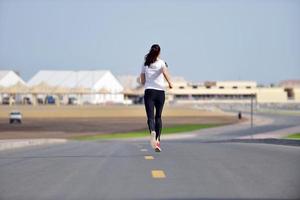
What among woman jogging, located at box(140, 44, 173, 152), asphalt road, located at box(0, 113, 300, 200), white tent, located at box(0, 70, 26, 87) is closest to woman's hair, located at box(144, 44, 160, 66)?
woman jogging, located at box(140, 44, 173, 152)

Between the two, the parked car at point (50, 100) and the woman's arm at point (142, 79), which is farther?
the parked car at point (50, 100)

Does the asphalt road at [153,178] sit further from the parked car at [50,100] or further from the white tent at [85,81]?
the white tent at [85,81]

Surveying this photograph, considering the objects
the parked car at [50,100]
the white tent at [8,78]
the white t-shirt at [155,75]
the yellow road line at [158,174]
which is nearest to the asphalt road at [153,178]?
the yellow road line at [158,174]

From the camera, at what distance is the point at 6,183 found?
9.23 meters

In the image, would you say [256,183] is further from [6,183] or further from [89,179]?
[6,183]

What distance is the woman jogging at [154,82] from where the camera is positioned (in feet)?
44.2


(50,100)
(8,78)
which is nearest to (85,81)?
(50,100)

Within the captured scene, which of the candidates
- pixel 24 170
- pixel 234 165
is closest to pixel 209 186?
pixel 234 165

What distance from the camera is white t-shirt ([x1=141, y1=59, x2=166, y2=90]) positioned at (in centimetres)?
1348

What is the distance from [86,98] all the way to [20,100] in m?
20.2

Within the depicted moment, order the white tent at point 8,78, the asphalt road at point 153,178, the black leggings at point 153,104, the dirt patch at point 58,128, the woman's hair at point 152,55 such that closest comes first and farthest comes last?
the asphalt road at point 153,178
the woman's hair at point 152,55
the black leggings at point 153,104
the dirt patch at point 58,128
the white tent at point 8,78

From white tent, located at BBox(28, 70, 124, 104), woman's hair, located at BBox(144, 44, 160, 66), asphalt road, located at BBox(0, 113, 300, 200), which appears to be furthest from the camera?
white tent, located at BBox(28, 70, 124, 104)

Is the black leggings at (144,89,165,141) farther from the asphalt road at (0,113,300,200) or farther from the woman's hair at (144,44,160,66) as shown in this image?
the asphalt road at (0,113,300,200)

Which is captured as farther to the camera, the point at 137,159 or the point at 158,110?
the point at 158,110
